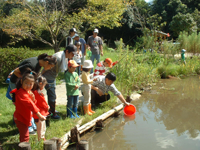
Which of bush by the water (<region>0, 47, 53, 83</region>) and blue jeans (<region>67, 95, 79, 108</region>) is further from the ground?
bush by the water (<region>0, 47, 53, 83</region>)

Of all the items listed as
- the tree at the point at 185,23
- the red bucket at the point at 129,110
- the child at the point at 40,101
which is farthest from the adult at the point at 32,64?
the tree at the point at 185,23

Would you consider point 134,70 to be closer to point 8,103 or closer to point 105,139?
point 105,139

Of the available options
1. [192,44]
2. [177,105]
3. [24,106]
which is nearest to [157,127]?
[177,105]

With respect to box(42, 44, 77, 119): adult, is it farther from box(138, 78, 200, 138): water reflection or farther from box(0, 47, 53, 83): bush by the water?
box(0, 47, 53, 83): bush by the water

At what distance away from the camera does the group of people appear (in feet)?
9.45

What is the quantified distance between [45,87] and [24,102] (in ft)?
3.81

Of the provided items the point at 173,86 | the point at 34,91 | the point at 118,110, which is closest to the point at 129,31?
the point at 173,86

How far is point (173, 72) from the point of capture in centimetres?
973

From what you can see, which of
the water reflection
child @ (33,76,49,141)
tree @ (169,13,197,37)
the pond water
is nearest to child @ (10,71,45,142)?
child @ (33,76,49,141)

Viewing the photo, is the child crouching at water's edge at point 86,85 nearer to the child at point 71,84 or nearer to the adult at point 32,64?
the child at point 71,84

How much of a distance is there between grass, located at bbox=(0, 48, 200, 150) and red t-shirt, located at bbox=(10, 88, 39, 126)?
46 cm

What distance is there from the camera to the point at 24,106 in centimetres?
289

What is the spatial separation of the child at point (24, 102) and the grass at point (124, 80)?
0.36m

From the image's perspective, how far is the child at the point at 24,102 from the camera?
2.81 metres
